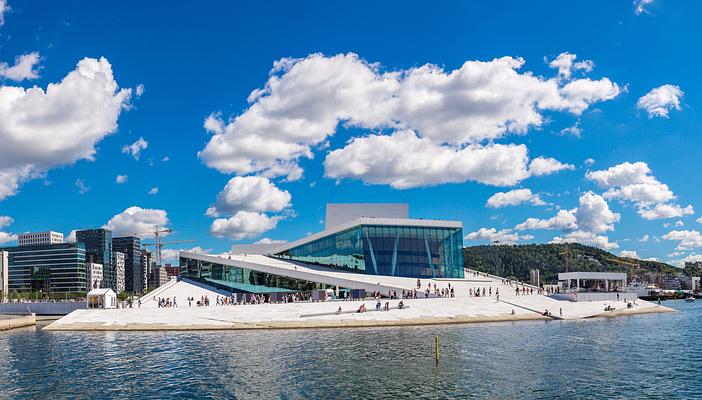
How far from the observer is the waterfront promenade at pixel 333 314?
4572 centimetres

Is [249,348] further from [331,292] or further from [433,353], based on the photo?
Result: [331,292]

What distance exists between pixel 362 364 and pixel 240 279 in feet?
148

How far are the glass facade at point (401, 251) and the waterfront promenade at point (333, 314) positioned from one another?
1628cm

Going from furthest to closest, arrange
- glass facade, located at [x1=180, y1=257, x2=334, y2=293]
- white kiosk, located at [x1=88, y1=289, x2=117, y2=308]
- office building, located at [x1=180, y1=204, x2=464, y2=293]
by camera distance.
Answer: office building, located at [x1=180, y1=204, x2=464, y2=293]
glass facade, located at [x1=180, y1=257, x2=334, y2=293]
white kiosk, located at [x1=88, y1=289, x2=117, y2=308]

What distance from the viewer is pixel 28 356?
3291 centimetres

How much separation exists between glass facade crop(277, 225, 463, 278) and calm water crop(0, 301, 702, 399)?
104 ft

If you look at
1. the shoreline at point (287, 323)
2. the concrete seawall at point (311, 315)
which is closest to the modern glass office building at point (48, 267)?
the concrete seawall at point (311, 315)

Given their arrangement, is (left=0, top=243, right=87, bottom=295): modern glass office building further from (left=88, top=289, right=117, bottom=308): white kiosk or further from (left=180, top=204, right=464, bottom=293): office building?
(left=88, top=289, right=117, bottom=308): white kiosk

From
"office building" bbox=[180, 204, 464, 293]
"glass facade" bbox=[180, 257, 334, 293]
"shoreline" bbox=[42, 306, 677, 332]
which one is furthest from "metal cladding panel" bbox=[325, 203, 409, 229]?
"shoreline" bbox=[42, 306, 677, 332]

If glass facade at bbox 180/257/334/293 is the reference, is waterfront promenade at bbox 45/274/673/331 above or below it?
below

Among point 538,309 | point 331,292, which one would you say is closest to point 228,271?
point 331,292

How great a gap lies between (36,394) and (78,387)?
1.60 m

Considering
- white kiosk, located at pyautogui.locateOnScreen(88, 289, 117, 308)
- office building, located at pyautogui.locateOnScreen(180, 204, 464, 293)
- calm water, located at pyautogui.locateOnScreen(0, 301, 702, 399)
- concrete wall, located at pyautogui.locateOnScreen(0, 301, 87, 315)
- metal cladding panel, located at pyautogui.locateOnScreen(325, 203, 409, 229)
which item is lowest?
concrete wall, located at pyautogui.locateOnScreen(0, 301, 87, 315)

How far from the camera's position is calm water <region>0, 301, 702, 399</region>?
894 inches
